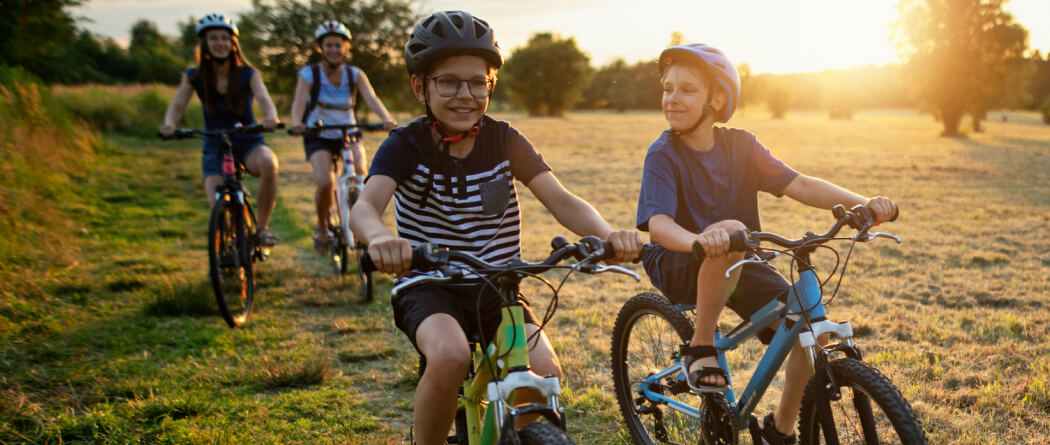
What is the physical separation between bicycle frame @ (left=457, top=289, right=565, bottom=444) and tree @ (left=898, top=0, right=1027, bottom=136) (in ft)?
136

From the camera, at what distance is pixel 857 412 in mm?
2797

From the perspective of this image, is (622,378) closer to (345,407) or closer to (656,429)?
(656,429)

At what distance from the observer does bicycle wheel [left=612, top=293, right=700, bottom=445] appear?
3.88 m

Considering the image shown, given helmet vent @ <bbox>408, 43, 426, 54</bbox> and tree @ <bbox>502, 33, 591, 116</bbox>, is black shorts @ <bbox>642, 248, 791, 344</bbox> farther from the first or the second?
tree @ <bbox>502, 33, 591, 116</bbox>

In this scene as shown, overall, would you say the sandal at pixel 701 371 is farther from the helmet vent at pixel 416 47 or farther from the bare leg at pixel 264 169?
the bare leg at pixel 264 169

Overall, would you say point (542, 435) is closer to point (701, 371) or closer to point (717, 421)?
point (701, 371)

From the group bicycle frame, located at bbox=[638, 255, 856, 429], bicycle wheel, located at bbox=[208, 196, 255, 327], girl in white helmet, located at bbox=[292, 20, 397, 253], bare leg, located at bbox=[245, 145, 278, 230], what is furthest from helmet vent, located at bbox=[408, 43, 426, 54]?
girl in white helmet, located at bbox=[292, 20, 397, 253]

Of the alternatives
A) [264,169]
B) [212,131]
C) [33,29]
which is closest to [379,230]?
[212,131]

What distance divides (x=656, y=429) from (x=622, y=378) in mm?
306

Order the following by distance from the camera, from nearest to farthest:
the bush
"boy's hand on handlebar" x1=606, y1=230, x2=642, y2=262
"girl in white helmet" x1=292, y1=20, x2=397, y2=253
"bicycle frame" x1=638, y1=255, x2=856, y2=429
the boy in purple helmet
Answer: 1. "boy's hand on handlebar" x1=606, y1=230, x2=642, y2=262
2. "bicycle frame" x1=638, y1=255, x2=856, y2=429
3. the boy in purple helmet
4. "girl in white helmet" x1=292, y1=20, x2=397, y2=253
5. the bush

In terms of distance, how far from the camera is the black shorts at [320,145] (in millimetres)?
8188

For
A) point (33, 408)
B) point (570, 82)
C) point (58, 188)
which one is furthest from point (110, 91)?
point (570, 82)

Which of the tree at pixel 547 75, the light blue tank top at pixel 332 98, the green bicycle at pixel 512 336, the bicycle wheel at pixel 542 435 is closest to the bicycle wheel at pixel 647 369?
the green bicycle at pixel 512 336

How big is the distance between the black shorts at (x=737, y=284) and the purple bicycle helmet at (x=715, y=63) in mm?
685
